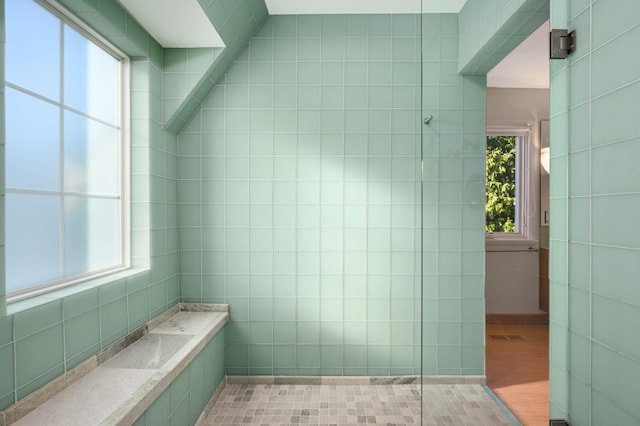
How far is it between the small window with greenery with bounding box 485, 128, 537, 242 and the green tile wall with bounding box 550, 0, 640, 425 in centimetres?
7

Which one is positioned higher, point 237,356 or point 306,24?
point 306,24

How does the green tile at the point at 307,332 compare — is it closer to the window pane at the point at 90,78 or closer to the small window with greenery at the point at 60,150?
the small window with greenery at the point at 60,150

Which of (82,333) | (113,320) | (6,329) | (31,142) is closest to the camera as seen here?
(6,329)

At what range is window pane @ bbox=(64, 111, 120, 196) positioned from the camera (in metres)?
1.77

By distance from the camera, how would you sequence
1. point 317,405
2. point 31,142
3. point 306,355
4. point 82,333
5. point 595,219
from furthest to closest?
1. point 306,355
2. point 317,405
3. point 82,333
4. point 31,142
5. point 595,219

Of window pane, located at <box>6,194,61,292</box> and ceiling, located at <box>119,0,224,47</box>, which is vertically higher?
ceiling, located at <box>119,0,224,47</box>

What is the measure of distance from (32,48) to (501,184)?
1833 mm

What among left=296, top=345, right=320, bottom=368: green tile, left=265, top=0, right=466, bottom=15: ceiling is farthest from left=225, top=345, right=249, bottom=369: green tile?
left=265, top=0, right=466, bottom=15: ceiling

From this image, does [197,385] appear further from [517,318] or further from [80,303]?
[517,318]

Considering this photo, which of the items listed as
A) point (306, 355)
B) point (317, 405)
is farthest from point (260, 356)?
point (317, 405)

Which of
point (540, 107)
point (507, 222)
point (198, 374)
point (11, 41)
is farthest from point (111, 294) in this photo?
point (540, 107)

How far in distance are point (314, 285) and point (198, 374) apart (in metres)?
0.94

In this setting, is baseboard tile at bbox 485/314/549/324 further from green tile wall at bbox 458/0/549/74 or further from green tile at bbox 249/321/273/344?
green tile at bbox 249/321/273/344

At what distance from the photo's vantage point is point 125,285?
197cm
